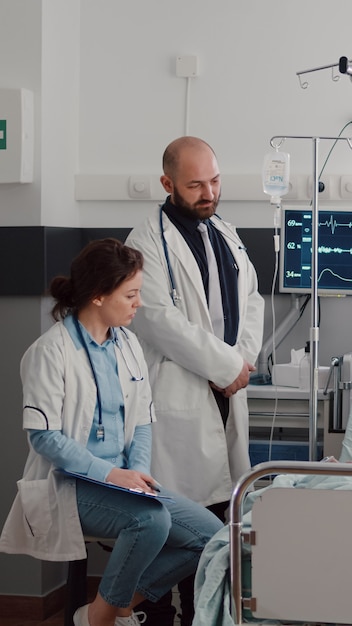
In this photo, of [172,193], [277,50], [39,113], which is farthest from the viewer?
[277,50]

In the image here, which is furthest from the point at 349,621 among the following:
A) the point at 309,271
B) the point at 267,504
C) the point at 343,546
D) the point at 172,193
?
the point at 309,271

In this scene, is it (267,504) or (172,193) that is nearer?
(267,504)

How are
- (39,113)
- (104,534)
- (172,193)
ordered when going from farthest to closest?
1. (39,113)
2. (172,193)
3. (104,534)

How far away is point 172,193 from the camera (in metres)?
3.66

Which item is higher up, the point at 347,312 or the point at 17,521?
the point at 347,312

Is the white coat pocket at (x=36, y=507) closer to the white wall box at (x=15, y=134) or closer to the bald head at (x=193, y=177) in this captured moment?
the bald head at (x=193, y=177)

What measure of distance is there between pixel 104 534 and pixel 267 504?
0.93 meters

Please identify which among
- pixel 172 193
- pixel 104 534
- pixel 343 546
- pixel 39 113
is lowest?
pixel 104 534

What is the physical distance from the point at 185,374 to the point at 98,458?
686 millimetres

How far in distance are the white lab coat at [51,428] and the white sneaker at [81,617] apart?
0.16 m

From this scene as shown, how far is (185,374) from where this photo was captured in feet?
11.8

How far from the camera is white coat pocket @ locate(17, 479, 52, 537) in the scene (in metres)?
2.95

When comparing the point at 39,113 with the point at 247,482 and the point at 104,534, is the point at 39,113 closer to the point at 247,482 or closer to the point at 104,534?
the point at 104,534

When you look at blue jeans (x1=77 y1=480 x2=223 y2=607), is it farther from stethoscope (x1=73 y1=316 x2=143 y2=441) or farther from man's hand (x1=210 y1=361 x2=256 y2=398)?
man's hand (x1=210 y1=361 x2=256 y2=398)
